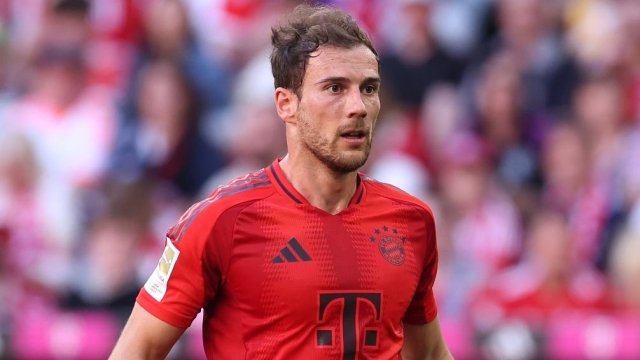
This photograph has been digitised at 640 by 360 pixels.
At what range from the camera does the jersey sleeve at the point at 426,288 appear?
392 centimetres

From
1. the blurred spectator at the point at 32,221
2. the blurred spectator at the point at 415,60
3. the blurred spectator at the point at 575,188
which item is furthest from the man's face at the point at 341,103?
the blurred spectator at the point at 415,60

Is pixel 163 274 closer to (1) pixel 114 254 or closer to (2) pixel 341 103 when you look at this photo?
(2) pixel 341 103

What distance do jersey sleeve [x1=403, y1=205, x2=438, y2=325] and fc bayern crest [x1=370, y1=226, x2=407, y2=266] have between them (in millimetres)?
151

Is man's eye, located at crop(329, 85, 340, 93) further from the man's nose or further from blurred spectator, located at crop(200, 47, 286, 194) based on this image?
blurred spectator, located at crop(200, 47, 286, 194)

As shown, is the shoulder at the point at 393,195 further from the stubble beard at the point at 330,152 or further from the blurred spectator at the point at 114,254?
the blurred spectator at the point at 114,254

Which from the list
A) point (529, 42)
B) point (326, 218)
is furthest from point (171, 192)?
point (326, 218)

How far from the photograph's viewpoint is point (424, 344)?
13.3 feet

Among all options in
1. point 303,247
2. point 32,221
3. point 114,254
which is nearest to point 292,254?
point 303,247

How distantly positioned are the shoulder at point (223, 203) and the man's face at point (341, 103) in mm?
247

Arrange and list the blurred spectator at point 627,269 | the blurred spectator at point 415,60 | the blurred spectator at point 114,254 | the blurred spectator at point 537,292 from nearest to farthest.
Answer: the blurred spectator at point 537,292
the blurred spectator at point 627,269
the blurred spectator at point 114,254
the blurred spectator at point 415,60

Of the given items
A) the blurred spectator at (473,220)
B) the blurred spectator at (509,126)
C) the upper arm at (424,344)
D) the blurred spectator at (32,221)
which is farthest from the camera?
the blurred spectator at (509,126)

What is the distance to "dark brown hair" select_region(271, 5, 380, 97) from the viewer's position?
3.65 m

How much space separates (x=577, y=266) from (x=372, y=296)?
4.13m

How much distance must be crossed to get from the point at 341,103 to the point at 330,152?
0.17 meters
